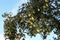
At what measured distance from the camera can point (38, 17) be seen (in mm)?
30422

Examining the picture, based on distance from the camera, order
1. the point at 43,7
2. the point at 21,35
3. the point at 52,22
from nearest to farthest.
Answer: the point at 43,7
the point at 52,22
the point at 21,35

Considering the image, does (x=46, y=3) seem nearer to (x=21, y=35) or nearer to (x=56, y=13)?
(x=56, y=13)

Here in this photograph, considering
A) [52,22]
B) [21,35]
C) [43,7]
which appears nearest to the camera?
[43,7]

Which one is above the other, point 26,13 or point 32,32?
point 26,13

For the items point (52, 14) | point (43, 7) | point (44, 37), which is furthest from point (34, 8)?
point (44, 37)

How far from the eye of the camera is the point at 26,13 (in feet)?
98.3

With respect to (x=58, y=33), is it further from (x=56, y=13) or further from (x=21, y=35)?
(x=21, y=35)

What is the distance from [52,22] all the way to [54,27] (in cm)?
94

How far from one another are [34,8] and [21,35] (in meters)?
6.62

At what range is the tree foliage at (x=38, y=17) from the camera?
2905cm

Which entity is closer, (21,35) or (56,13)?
(56,13)

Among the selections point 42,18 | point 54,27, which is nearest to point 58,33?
point 54,27

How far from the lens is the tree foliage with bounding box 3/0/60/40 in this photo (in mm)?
29053

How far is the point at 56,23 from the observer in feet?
102
